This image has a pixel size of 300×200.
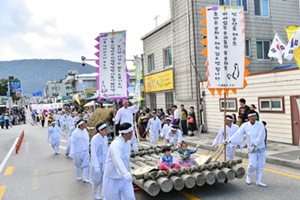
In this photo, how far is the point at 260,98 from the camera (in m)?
12.5

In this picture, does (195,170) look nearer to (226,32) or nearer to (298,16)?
(226,32)

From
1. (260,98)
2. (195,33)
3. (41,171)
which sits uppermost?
(195,33)

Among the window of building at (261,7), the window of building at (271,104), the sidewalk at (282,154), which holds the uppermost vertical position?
the window of building at (261,7)

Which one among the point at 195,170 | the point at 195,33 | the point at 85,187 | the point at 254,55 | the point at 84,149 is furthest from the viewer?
the point at 254,55

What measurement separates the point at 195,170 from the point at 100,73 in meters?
5.13

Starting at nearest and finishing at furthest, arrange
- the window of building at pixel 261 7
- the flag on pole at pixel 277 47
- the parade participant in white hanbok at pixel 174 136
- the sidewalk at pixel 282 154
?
the sidewalk at pixel 282 154 < the parade participant in white hanbok at pixel 174 136 < the flag on pole at pixel 277 47 < the window of building at pixel 261 7

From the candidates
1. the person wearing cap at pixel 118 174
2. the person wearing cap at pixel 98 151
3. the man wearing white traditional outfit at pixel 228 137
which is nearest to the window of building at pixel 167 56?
the man wearing white traditional outfit at pixel 228 137

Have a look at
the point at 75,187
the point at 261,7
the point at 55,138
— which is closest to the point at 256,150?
the point at 75,187

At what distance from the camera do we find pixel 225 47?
25.4ft

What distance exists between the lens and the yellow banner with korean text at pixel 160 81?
770 inches

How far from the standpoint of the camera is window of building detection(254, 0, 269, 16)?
18.6 m

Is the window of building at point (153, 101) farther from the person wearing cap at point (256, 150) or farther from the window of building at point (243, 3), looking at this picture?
the person wearing cap at point (256, 150)

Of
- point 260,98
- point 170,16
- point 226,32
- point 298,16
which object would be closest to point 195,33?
point 170,16

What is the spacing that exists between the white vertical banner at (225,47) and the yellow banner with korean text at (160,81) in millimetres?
11509
